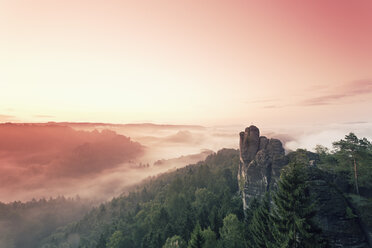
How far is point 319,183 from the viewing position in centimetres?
2630

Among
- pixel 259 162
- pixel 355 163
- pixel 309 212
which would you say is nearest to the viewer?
pixel 309 212

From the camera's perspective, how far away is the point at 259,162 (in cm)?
5597

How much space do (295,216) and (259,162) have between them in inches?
1462

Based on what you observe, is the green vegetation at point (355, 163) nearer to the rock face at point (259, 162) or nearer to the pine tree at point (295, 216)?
the rock face at point (259, 162)

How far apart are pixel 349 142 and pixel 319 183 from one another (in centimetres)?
1129

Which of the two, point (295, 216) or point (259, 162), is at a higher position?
point (295, 216)

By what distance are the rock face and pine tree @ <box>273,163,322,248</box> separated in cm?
2751

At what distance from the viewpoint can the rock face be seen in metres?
49.0

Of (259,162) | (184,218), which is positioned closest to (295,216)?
(259,162)

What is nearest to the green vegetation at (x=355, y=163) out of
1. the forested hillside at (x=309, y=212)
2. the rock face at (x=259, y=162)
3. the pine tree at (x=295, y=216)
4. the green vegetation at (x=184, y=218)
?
the forested hillside at (x=309, y=212)

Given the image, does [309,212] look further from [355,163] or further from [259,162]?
[259,162]

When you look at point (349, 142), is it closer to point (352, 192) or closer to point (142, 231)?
point (352, 192)

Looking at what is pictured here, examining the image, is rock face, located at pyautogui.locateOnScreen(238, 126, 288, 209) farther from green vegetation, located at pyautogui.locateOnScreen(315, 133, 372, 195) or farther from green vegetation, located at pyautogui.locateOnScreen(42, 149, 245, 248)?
green vegetation, located at pyautogui.locateOnScreen(315, 133, 372, 195)

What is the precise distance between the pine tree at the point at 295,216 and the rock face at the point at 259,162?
1083 inches
